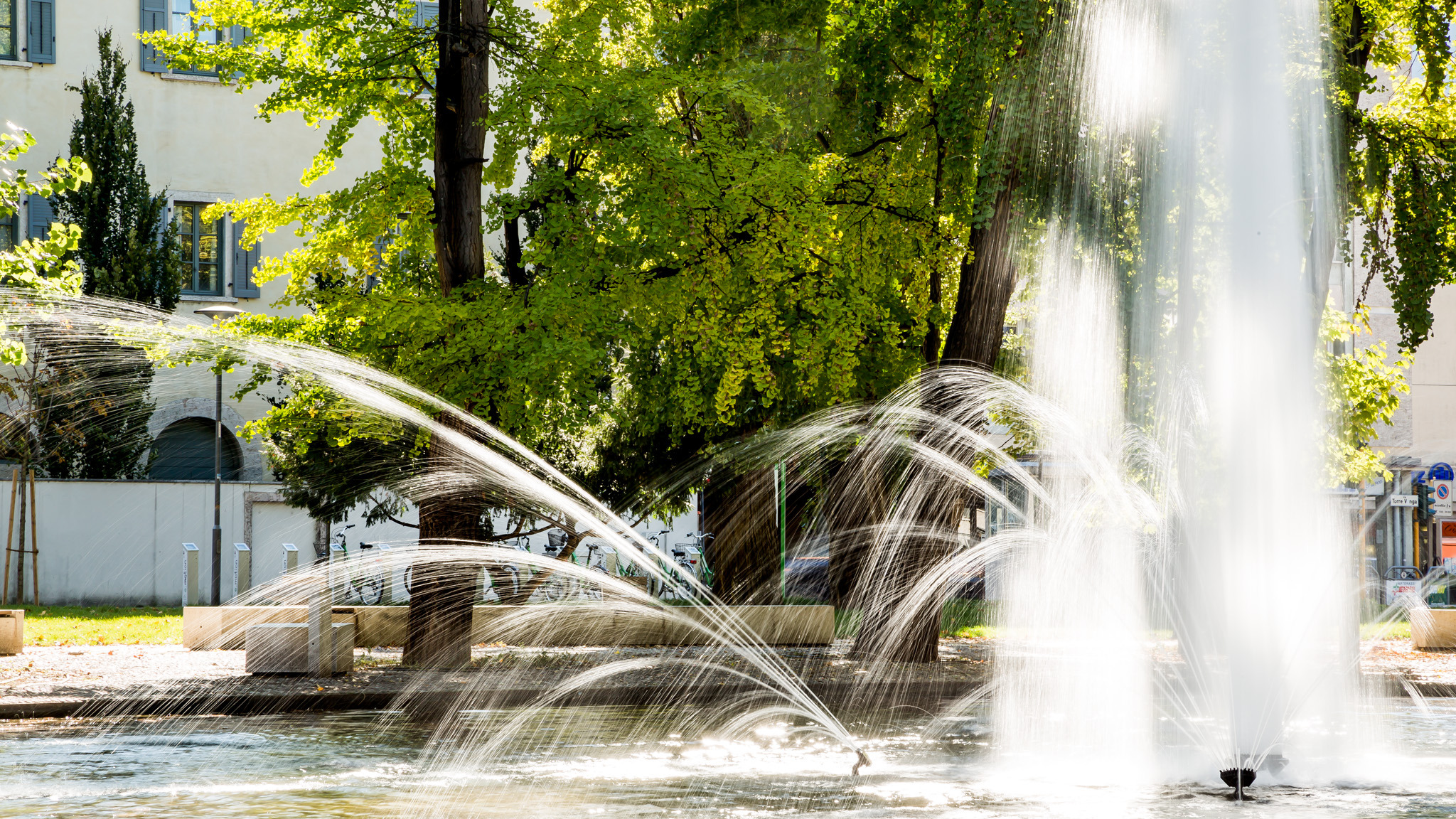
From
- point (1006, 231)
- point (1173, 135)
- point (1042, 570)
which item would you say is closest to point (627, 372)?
A: point (1006, 231)

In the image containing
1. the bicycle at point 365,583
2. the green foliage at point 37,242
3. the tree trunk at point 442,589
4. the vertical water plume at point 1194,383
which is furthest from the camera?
the bicycle at point 365,583

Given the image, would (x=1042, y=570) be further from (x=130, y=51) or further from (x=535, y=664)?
(x=130, y=51)

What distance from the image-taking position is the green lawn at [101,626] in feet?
65.7

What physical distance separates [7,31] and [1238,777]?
32989 millimetres

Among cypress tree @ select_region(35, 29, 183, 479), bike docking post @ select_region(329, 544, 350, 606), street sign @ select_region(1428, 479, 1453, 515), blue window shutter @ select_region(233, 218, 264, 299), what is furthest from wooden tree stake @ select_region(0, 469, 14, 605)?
street sign @ select_region(1428, 479, 1453, 515)

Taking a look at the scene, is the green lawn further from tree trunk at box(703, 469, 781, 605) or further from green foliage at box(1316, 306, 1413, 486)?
green foliage at box(1316, 306, 1413, 486)

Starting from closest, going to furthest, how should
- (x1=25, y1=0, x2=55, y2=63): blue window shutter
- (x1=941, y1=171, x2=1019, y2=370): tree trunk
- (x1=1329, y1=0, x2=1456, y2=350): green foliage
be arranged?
(x1=1329, y1=0, x2=1456, y2=350): green foliage < (x1=941, y1=171, x2=1019, y2=370): tree trunk < (x1=25, y1=0, x2=55, y2=63): blue window shutter

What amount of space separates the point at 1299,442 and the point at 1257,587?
1.06 meters

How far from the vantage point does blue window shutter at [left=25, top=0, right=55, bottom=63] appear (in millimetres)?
32719

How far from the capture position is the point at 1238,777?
8273 millimetres

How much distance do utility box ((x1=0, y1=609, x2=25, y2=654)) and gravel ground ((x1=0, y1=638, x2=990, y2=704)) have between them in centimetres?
22

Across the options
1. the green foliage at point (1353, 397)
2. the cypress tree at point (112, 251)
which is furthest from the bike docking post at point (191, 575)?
the green foliage at point (1353, 397)

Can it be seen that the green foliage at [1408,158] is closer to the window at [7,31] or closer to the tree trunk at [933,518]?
the tree trunk at [933,518]

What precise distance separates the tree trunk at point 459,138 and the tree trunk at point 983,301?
18.2ft
